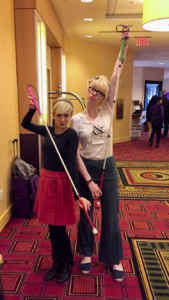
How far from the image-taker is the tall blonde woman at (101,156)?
68.6 inches

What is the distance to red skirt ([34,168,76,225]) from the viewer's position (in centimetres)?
172

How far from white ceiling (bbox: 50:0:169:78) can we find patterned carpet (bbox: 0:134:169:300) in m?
3.49

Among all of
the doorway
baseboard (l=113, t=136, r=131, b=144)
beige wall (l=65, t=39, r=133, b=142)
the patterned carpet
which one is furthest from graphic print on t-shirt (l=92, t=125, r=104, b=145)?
the doorway

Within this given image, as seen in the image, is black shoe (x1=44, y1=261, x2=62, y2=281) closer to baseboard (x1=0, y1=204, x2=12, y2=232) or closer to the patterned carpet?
the patterned carpet

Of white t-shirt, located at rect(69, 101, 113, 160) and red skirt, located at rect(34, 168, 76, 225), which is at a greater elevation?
white t-shirt, located at rect(69, 101, 113, 160)

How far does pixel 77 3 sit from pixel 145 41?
274 centimetres

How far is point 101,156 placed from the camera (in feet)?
5.87

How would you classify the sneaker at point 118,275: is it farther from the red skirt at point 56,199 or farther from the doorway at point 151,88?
the doorway at point 151,88

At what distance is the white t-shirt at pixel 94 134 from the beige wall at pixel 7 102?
47.1 inches

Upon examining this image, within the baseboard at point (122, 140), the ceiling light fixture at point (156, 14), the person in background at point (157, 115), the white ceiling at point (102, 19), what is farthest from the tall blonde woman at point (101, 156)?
the baseboard at point (122, 140)

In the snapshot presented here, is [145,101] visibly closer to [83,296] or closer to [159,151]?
[159,151]

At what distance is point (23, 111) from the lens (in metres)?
3.14

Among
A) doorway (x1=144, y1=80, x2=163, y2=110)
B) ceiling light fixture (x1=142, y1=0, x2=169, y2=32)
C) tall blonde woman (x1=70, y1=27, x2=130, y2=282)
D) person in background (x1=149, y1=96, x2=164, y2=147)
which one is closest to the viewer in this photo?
tall blonde woman (x1=70, y1=27, x2=130, y2=282)

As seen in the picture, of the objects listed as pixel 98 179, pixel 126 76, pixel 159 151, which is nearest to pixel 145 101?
pixel 126 76
